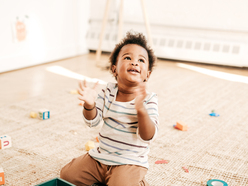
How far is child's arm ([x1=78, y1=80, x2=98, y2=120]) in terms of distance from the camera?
820mm

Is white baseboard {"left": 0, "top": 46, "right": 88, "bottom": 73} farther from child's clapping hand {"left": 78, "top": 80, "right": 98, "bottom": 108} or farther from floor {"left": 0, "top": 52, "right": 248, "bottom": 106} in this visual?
child's clapping hand {"left": 78, "top": 80, "right": 98, "bottom": 108}

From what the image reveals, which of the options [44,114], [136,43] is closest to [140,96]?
[136,43]

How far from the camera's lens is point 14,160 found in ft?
3.59

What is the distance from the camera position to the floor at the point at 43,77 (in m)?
1.92

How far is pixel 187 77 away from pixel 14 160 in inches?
65.0

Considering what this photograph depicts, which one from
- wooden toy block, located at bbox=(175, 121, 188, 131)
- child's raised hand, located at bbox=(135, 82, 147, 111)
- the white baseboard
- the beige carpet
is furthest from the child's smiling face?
the white baseboard

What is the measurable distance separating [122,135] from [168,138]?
1.61 ft

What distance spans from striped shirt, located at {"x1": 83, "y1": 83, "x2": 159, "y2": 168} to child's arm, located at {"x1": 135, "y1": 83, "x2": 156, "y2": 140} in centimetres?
4

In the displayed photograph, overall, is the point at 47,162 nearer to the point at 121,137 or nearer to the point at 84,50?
the point at 121,137

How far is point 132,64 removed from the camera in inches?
33.8

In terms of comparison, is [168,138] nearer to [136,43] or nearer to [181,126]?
[181,126]

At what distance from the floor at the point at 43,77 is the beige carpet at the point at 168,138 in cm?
13

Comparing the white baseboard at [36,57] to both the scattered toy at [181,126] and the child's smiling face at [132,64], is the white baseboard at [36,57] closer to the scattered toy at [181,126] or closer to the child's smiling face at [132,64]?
the scattered toy at [181,126]

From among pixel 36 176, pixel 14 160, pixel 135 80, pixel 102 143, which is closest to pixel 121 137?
pixel 102 143
